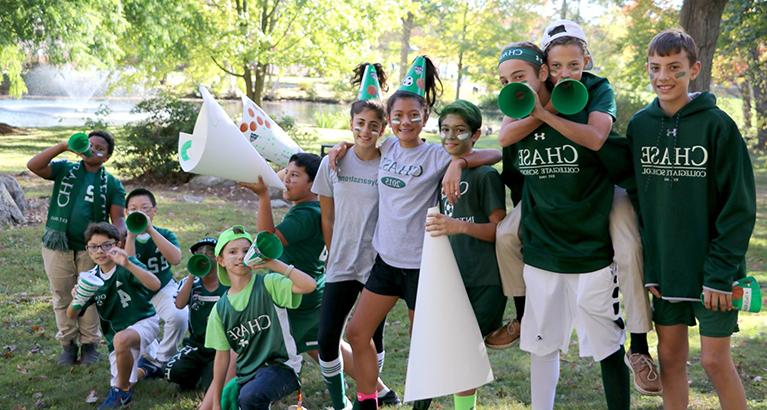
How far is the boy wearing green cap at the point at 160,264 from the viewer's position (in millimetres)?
4594

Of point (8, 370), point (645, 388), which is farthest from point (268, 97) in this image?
A: point (645, 388)

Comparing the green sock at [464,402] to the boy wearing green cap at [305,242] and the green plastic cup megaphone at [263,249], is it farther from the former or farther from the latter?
the green plastic cup megaphone at [263,249]

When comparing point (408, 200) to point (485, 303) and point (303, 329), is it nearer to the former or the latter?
point (485, 303)

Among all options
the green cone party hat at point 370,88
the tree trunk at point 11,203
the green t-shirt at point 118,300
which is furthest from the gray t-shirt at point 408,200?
the tree trunk at point 11,203

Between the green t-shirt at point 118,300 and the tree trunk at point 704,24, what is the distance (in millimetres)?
6266

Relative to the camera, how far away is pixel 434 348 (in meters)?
3.28

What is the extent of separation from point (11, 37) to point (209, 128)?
10506 millimetres

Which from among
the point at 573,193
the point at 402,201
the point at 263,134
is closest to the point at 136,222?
the point at 263,134

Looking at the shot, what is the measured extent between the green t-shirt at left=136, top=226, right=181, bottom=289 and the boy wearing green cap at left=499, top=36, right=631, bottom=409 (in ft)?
8.11

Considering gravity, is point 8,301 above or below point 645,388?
below

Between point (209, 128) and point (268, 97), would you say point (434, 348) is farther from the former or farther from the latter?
point (268, 97)

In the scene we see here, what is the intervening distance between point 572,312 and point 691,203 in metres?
0.67

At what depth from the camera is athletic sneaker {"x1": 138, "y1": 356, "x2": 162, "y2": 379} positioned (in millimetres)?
4605

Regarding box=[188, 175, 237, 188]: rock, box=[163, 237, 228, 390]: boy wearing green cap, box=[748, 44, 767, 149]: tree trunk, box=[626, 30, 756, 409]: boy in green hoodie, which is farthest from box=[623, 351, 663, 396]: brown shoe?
box=[748, 44, 767, 149]: tree trunk
